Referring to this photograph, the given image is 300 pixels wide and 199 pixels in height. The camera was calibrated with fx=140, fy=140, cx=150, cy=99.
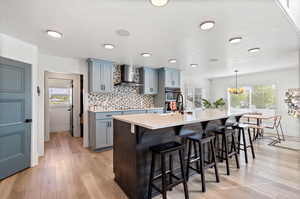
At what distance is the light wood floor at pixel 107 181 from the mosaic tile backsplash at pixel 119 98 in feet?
5.18

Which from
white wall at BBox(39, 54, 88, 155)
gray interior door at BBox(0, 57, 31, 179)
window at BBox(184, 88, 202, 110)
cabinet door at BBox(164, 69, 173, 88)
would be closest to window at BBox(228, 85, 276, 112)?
window at BBox(184, 88, 202, 110)

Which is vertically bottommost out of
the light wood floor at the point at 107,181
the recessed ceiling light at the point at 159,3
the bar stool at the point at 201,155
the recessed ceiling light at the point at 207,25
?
the light wood floor at the point at 107,181

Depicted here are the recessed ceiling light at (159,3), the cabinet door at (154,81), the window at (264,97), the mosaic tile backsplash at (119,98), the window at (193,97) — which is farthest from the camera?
the window at (193,97)

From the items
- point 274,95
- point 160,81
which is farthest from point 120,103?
point 274,95

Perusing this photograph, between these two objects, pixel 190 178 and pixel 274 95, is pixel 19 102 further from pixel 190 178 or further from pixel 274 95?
pixel 274 95

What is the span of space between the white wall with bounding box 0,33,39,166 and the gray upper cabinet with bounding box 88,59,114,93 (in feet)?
3.90

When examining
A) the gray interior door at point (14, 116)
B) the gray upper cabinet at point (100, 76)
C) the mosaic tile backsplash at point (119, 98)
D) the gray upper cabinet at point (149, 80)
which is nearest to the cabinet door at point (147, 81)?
the gray upper cabinet at point (149, 80)

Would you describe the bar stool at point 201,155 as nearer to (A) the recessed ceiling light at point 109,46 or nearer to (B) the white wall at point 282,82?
(A) the recessed ceiling light at point 109,46

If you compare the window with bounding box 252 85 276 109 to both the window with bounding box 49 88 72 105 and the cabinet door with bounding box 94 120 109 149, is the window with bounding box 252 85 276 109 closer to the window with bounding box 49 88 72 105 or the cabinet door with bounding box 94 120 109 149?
the cabinet door with bounding box 94 120 109 149

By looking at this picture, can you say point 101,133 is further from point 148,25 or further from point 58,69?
point 148,25

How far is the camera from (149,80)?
15.7ft

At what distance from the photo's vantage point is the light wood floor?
6.17 feet

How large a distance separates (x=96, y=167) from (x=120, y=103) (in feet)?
6.99

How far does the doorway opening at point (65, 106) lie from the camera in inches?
195
